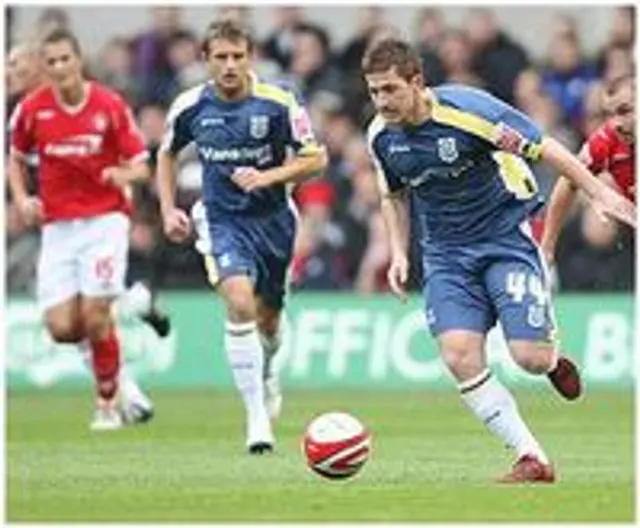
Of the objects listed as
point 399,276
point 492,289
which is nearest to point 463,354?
point 492,289

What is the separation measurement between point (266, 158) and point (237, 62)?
2.60 feet

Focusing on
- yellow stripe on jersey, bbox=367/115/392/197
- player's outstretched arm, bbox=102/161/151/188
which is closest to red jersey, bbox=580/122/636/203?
yellow stripe on jersey, bbox=367/115/392/197

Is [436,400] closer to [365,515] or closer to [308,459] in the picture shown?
[308,459]

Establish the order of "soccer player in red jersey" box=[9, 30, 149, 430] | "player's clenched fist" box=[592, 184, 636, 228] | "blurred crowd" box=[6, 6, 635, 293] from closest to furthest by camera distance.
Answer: "player's clenched fist" box=[592, 184, 636, 228] → "soccer player in red jersey" box=[9, 30, 149, 430] → "blurred crowd" box=[6, 6, 635, 293]

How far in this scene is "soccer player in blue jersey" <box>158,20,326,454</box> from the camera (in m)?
15.6

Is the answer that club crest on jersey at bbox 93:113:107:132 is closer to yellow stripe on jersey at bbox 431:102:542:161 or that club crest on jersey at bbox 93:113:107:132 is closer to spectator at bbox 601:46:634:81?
yellow stripe on jersey at bbox 431:102:542:161

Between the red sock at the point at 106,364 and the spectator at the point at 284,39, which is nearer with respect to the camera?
the red sock at the point at 106,364

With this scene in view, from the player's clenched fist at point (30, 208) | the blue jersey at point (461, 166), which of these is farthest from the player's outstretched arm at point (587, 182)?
the player's clenched fist at point (30, 208)

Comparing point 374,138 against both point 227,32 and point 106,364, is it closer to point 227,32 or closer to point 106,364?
point 227,32

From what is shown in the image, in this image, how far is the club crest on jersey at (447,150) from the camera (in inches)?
527

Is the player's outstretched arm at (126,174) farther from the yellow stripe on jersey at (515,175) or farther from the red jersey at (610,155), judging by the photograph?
the yellow stripe on jersey at (515,175)

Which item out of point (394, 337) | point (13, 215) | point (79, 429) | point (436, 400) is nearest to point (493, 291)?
point (79, 429)

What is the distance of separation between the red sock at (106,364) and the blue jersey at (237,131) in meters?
2.38

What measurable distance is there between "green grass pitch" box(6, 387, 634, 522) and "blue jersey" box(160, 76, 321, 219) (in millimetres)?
1677
